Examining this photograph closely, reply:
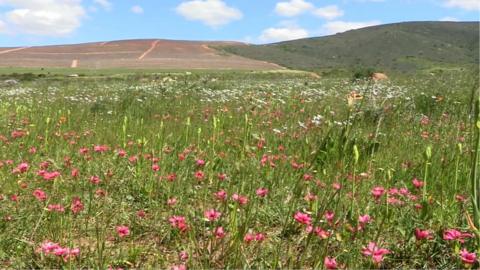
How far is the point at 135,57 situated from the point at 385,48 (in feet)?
117

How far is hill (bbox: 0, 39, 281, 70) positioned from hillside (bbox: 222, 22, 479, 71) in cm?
623

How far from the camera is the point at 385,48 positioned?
7069 centimetres

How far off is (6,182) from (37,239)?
119cm

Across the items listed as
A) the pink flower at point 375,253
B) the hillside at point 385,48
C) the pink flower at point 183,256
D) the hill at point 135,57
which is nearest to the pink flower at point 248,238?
the pink flower at point 183,256

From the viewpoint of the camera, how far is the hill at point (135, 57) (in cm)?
5103

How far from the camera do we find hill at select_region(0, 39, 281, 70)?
5103cm

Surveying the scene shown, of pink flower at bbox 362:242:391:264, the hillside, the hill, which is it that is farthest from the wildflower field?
the hillside

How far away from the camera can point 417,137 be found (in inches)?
230

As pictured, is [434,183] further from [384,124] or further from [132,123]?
[132,123]

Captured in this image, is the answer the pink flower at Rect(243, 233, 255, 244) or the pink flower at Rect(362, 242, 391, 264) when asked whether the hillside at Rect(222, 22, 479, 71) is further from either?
the pink flower at Rect(362, 242, 391, 264)

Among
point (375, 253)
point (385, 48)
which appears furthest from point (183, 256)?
point (385, 48)

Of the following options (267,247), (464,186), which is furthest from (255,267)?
(464,186)

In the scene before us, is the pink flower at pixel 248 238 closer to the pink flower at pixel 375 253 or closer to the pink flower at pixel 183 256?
the pink flower at pixel 183 256

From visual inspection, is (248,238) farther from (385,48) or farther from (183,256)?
(385,48)
